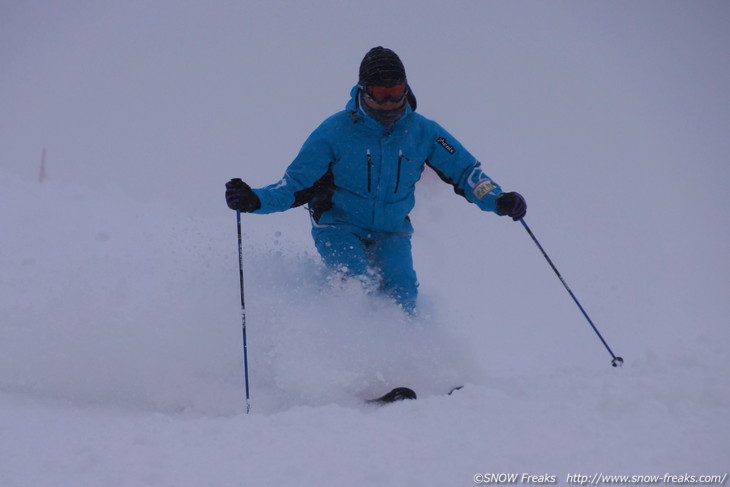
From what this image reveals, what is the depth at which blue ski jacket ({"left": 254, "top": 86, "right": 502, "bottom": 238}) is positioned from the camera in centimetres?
359

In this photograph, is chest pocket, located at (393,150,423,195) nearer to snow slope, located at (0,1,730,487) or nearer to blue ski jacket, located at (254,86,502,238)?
blue ski jacket, located at (254,86,502,238)

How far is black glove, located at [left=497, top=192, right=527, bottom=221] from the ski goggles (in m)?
0.99

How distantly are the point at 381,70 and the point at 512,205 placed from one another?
4.10ft

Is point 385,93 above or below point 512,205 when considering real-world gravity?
above

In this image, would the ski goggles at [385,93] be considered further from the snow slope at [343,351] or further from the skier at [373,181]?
the snow slope at [343,351]

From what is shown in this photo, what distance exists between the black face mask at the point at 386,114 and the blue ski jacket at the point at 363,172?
0.04m

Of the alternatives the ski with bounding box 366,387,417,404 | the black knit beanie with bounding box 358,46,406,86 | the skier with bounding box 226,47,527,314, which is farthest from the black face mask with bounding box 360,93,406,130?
the ski with bounding box 366,387,417,404

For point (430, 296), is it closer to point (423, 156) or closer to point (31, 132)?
point (423, 156)

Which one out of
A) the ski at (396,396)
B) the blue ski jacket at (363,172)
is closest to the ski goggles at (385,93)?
the blue ski jacket at (363,172)

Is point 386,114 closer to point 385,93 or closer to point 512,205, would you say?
point 385,93

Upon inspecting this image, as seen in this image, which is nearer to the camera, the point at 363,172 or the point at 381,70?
the point at 381,70

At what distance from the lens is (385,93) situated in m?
3.38

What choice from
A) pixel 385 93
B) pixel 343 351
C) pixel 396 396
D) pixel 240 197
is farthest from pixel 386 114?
pixel 396 396

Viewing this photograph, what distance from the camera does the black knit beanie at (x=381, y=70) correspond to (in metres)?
3.36
